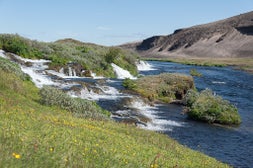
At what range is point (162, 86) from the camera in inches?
1785

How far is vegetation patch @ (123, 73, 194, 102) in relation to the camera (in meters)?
42.9

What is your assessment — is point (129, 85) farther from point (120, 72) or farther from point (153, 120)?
point (120, 72)

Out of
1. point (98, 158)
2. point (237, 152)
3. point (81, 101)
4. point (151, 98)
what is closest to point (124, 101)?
point (151, 98)

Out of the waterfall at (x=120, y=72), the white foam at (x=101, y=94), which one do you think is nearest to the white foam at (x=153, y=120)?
the white foam at (x=101, y=94)

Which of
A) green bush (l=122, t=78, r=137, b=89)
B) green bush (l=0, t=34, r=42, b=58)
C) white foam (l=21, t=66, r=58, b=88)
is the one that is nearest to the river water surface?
green bush (l=122, t=78, r=137, b=89)

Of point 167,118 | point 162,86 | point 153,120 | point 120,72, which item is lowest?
point 167,118

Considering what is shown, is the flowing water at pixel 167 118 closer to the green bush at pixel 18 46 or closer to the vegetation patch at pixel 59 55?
the green bush at pixel 18 46

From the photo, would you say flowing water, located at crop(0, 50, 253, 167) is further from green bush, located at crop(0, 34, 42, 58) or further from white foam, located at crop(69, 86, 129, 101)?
green bush, located at crop(0, 34, 42, 58)

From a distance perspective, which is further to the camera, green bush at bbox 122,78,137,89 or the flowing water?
green bush at bbox 122,78,137,89

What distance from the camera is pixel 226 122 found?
3478cm

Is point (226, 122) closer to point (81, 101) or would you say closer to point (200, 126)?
point (200, 126)

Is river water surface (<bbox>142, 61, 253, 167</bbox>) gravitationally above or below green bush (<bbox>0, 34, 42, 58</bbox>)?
below

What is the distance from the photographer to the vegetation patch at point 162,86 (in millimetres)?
42938

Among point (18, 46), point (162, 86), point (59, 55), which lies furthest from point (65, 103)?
point (59, 55)
